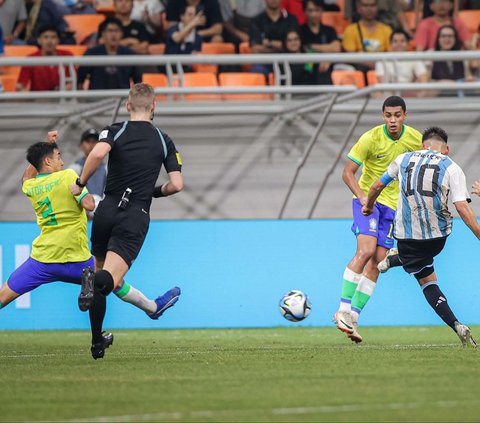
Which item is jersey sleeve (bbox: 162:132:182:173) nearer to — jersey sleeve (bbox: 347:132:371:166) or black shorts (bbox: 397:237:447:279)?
black shorts (bbox: 397:237:447:279)

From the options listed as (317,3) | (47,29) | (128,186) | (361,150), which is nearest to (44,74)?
(47,29)

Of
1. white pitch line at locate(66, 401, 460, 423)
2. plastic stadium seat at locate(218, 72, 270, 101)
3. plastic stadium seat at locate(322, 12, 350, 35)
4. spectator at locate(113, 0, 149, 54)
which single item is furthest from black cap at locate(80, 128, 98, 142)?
white pitch line at locate(66, 401, 460, 423)

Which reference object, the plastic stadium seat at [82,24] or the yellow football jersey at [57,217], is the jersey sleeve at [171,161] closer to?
the yellow football jersey at [57,217]

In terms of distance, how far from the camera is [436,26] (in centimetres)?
1891

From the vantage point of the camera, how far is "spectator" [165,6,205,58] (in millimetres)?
18359

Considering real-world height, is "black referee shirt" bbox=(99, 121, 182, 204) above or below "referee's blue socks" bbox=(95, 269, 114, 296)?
above

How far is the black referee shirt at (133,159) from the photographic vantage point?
32.9ft

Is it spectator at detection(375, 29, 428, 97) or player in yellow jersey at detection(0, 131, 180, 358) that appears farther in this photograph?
spectator at detection(375, 29, 428, 97)

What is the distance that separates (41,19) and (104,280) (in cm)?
1000

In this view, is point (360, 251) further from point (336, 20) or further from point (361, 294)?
point (336, 20)

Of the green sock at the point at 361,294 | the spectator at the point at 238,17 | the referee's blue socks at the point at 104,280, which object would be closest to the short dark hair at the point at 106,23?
the spectator at the point at 238,17

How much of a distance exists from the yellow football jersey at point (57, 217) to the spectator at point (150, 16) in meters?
7.93

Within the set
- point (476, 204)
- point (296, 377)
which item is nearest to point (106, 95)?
point (476, 204)

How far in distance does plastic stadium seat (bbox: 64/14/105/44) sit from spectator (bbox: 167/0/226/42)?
113cm
